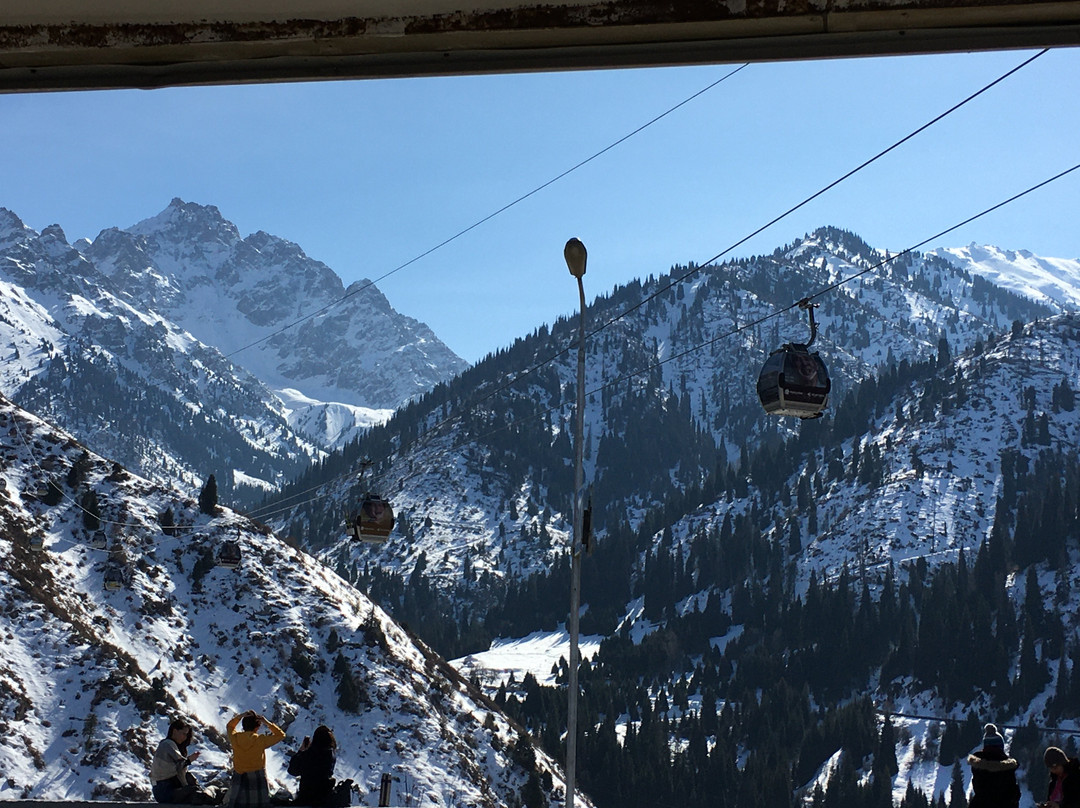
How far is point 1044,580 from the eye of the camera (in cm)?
19188

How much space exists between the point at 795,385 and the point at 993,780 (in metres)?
11.2

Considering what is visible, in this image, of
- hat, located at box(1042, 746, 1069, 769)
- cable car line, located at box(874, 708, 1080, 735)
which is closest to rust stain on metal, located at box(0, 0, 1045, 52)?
hat, located at box(1042, 746, 1069, 769)

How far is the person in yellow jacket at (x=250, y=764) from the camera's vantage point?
42.7 feet

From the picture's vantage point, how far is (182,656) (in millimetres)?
73375

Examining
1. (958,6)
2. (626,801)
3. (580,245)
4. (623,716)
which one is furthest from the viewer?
(623,716)

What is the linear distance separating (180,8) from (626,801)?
14439cm

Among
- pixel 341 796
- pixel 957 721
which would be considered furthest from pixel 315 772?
pixel 957 721

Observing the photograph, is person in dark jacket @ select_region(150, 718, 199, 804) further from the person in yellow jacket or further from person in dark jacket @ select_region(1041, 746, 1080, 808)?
person in dark jacket @ select_region(1041, 746, 1080, 808)

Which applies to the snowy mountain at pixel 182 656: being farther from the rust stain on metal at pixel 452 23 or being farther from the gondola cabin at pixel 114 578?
the rust stain on metal at pixel 452 23

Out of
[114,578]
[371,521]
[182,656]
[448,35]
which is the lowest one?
[448,35]

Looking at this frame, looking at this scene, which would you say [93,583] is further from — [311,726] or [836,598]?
[836,598]

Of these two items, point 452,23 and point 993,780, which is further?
point 993,780

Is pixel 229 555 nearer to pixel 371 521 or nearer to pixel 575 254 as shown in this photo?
pixel 371 521

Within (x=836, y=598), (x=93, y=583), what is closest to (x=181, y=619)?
(x=93, y=583)
